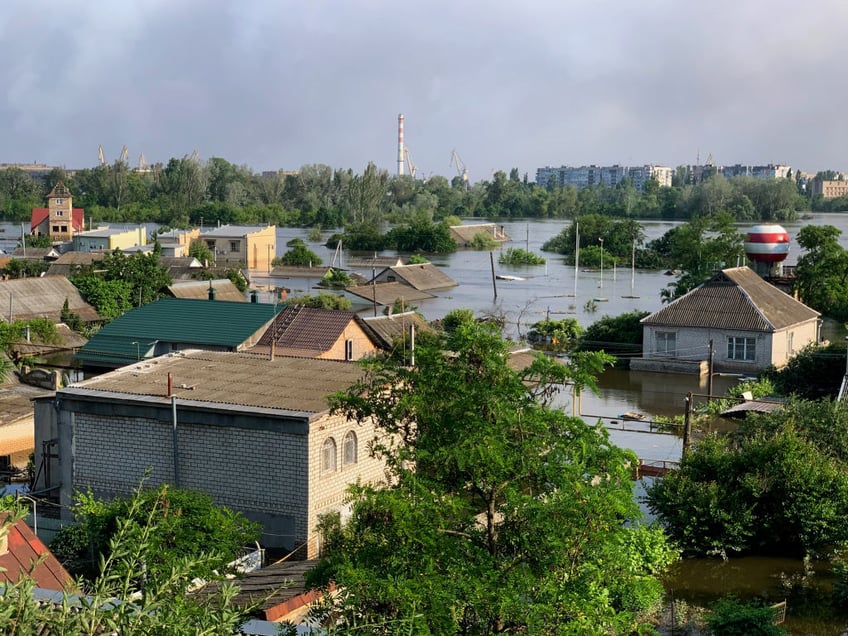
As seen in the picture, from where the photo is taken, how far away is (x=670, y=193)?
114m

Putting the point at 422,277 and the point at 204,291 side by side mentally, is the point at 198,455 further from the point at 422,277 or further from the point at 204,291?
the point at 422,277

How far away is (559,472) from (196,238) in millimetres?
48905

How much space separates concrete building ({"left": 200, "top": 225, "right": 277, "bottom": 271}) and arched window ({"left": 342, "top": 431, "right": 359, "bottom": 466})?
133 feet

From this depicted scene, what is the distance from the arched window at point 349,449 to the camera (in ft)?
42.1

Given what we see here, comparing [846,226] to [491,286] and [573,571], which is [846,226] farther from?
[573,571]

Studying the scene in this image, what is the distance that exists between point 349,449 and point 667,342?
14.2 m

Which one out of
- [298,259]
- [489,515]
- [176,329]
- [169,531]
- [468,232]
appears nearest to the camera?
[489,515]

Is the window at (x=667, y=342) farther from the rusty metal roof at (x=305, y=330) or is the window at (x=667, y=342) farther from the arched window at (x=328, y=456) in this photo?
the arched window at (x=328, y=456)

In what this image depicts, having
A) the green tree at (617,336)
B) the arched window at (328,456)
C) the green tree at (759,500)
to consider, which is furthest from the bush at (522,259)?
the arched window at (328,456)

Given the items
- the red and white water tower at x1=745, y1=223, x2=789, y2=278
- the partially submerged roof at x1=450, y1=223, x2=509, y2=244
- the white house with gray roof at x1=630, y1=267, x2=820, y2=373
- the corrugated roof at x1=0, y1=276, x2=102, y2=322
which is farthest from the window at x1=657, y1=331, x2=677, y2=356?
the partially submerged roof at x1=450, y1=223, x2=509, y2=244

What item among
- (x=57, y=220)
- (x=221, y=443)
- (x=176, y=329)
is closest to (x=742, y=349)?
(x=176, y=329)

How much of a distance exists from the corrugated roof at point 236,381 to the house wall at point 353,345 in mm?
5210

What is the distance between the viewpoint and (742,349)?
24719 mm

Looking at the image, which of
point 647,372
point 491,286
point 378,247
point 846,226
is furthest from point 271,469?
point 846,226
